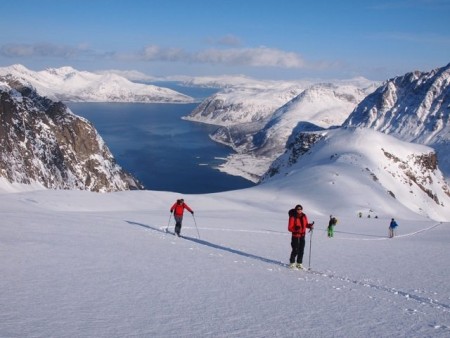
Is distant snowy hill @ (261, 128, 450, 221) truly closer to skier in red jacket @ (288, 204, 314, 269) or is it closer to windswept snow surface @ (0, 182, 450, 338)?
windswept snow surface @ (0, 182, 450, 338)

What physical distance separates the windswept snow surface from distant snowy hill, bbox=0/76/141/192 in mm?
88007

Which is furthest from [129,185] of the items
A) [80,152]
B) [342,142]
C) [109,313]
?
[109,313]

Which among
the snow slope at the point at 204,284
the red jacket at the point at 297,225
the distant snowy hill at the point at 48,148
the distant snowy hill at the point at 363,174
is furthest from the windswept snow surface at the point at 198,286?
the distant snowy hill at the point at 48,148

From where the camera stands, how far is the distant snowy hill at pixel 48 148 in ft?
359

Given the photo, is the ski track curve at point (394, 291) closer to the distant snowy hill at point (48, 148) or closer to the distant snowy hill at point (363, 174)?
the distant snowy hill at point (363, 174)

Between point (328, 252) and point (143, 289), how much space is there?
→ 11.5m

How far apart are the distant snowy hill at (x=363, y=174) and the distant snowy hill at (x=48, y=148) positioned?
50.9m

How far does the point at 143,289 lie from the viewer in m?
10.5

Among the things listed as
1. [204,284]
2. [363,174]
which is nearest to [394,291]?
[204,284]

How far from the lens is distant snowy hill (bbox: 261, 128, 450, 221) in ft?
231

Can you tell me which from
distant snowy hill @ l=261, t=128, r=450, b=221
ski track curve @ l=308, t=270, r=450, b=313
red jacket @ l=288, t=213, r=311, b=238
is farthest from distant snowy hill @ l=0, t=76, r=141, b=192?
ski track curve @ l=308, t=270, r=450, b=313

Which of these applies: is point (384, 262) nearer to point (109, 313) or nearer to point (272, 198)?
point (109, 313)

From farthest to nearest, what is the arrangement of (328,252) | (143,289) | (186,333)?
1. (328,252)
2. (143,289)
3. (186,333)

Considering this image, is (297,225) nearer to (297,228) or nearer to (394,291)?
(297,228)
